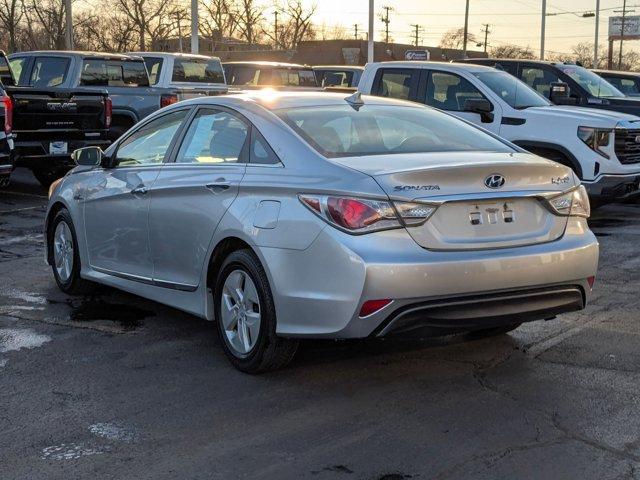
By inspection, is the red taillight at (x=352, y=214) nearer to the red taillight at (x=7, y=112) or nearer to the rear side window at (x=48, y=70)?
the red taillight at (x=7, y=112)

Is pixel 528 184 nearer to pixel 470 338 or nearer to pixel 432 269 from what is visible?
pixel 432 269

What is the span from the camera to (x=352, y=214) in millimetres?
4406

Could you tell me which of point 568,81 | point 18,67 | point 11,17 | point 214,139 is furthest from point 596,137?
point 11,17

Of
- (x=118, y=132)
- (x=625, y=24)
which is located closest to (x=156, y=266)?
(x=118, y=132)

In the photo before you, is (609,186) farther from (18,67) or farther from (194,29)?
(194,29)

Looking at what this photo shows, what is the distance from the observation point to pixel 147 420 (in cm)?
438

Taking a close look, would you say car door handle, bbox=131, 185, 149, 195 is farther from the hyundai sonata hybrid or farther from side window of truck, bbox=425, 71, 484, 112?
side window of truck, bbox=425, 71, 484, 112

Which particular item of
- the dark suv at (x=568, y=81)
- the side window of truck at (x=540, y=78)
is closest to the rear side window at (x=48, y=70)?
the dark suv at (x=568, y=81)

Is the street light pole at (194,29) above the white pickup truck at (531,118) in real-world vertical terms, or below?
above

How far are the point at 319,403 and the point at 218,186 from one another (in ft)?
4.87

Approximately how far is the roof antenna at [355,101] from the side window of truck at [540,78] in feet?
30.3

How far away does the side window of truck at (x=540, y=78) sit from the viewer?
14375mm

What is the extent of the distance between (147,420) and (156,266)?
168 centimetres

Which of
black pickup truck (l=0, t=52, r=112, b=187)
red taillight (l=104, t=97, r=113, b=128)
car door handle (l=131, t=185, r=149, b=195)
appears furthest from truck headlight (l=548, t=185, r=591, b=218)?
red taillight (l=104, t=97, r=113, b=128)
